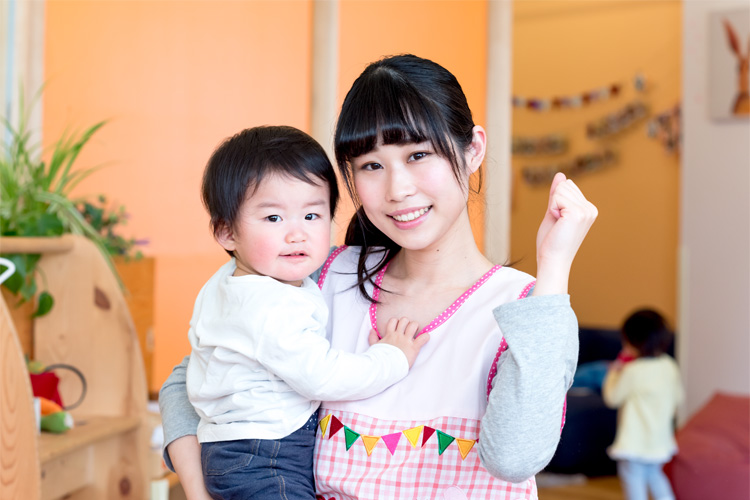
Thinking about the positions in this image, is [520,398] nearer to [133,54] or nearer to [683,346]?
[133,54]

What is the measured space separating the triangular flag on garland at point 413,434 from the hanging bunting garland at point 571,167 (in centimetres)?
501

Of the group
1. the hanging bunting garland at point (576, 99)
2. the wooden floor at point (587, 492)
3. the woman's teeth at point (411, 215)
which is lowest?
the wooden floor at point (587, 492)

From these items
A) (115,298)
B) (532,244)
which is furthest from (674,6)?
(115,298)

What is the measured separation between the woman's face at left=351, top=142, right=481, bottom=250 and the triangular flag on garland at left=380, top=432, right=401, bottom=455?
276 millimetres

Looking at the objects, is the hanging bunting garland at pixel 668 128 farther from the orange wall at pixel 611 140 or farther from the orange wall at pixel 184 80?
the orange wall at pixel 184 80

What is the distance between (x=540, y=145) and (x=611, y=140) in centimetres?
57

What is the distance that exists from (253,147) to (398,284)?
1.10 ft

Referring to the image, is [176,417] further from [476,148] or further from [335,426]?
[476,148]

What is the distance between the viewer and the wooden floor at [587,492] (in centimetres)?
399

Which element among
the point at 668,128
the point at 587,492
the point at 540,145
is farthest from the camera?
the point at 540,145

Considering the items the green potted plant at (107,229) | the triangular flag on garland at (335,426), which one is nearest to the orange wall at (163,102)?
the green potted plant at (107,229)

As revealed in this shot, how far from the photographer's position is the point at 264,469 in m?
1.13

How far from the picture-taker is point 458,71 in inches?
109

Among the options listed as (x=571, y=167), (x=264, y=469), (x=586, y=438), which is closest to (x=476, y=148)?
(x=264, y=469)
